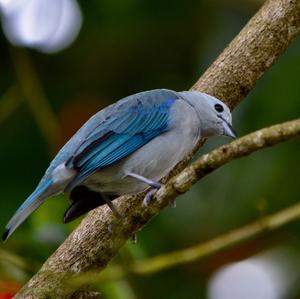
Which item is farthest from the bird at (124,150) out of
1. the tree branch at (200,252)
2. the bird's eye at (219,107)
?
the tree branch at (200,252)

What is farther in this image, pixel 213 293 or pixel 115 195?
pixel 213 293

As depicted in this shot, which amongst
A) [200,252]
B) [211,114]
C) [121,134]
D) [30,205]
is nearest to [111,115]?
[121,134]

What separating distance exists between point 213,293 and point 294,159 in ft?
3.46

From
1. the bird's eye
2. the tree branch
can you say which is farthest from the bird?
the tree branch

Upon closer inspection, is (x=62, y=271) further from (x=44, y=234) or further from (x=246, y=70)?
(x=246, y=70)

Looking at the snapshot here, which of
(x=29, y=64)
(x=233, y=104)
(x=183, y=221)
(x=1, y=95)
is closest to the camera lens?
(x=233, y=104)

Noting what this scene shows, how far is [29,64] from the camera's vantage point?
6117 millimetres

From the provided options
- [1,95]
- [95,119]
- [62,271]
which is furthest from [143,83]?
[62,271]

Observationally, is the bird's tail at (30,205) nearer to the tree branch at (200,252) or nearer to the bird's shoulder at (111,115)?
the bird's shoulder at (111,115)

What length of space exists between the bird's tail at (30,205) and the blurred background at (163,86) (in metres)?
0.77

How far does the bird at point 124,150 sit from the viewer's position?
4113 millimetres

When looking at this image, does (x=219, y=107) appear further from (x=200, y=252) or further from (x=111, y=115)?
(x=200, y=252)

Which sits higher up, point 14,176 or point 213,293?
point 14,176

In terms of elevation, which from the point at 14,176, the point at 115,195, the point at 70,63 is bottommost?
the point at 115,195
